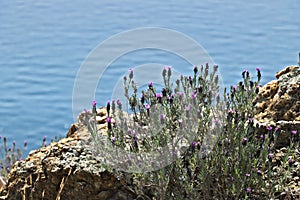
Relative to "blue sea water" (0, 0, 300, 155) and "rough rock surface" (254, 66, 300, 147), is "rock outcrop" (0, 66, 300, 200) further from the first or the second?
"blue sea water" (0, 0, 300, 155)

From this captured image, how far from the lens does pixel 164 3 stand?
496 inches

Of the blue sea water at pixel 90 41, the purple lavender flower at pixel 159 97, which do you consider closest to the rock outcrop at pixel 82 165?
the purple lavender flower at pixel 159 97

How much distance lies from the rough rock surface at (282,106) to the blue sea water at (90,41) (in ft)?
12.6

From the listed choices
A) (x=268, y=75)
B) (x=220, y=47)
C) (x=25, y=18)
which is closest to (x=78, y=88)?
(x=268, y=75)

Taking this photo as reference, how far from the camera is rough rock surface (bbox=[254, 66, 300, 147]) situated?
3.99 metres

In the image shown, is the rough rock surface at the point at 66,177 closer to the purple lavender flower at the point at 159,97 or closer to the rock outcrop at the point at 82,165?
the rock outcrop at the point at 82,165

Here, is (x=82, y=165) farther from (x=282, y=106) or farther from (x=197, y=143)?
(x=282, y=106)

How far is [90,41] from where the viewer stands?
10344mm

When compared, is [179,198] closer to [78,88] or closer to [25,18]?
[78,88]

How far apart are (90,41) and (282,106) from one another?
6.55 meters

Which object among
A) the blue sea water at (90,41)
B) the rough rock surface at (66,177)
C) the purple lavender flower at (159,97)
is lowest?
the rough rock surface at (66,177)

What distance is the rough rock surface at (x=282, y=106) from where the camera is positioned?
3988 mm

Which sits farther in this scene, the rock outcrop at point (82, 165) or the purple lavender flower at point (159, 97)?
the rock outcrop at point (82, 165)

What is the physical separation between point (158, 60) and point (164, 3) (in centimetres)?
354
